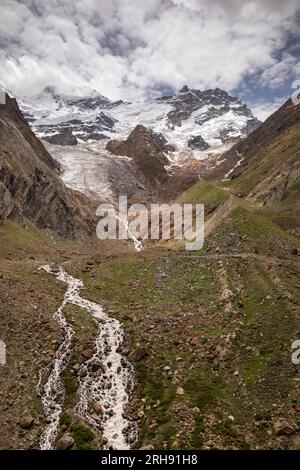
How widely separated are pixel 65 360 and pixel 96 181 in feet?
534

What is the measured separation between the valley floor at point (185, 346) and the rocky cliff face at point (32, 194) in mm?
27290

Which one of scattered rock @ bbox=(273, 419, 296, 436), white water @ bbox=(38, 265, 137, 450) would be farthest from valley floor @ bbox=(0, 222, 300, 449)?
white water @ bbox=(38, 265, 137, 450)

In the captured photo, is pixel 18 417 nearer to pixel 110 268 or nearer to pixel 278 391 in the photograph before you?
pixel 278 391

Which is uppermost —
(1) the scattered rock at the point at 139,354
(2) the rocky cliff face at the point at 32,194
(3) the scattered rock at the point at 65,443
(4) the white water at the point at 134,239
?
(2) the rocky cliff face at the point at 32,194

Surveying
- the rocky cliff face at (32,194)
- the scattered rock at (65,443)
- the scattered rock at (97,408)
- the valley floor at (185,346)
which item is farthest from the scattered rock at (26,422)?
the rocky cliff face at (32,194)

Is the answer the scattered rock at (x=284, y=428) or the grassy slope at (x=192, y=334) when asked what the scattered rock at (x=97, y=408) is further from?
the scattered rock at (x=284, y=428)

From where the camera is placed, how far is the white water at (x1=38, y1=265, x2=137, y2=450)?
27.5 metres

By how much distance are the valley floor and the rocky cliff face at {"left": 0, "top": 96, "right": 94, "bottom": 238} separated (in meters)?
27.3

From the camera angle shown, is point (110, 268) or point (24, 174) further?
point (24, 174)

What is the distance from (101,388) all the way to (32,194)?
64605 millimetres

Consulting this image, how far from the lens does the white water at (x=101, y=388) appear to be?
2747 cm

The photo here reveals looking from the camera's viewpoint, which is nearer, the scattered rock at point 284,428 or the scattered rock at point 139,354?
the scattered rock at point 284,428

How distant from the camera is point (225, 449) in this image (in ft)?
81.6
